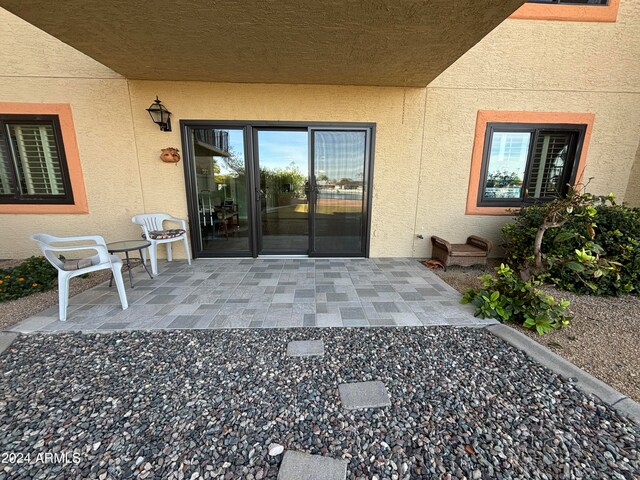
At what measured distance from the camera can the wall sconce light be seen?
349 cm

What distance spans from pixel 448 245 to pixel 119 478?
12.6 ft

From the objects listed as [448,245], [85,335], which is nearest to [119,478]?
[85,335]

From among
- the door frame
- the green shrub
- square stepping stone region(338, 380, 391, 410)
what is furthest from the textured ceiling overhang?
square stepping stone region(338, 380, 391, 410)

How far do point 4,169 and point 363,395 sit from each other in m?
5.91

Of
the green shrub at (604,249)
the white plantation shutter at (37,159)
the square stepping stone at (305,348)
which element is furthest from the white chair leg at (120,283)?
the green shrub at (604,249)

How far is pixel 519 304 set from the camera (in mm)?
2258

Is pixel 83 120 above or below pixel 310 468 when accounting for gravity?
above

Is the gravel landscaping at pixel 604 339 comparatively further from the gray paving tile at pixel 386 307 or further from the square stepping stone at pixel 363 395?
the square stepping stone at pixel 363 395

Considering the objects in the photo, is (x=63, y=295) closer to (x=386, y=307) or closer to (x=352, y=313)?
(x=352, y=313)

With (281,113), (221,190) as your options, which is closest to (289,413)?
(221,190)

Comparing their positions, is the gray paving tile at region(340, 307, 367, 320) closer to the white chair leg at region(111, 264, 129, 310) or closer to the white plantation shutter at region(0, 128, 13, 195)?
the white chair leg at region(111, 264, 129, 310)

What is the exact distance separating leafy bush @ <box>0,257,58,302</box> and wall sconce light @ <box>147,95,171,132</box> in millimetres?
2365

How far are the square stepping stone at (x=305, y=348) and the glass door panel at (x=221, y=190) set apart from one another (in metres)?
2.50

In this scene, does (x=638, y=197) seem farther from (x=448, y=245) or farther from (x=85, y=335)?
(x=85, y=335)
